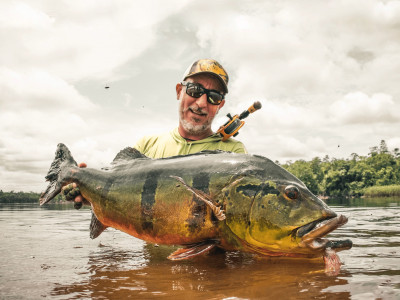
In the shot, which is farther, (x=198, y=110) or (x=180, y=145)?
(x=180, y=145)

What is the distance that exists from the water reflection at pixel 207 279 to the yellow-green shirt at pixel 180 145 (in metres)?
2.06

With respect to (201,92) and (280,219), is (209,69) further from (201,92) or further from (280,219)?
(280,219)

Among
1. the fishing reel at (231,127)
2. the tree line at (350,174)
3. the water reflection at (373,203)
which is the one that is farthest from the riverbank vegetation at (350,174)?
the fishing reel at (231,127)

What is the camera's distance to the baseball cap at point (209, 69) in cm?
564

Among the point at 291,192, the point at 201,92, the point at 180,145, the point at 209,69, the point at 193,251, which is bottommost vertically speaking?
the point at 193,251

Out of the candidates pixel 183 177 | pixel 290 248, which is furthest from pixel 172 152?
pixel 290 248

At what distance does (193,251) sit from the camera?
338 cm

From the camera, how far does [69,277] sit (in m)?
3.29

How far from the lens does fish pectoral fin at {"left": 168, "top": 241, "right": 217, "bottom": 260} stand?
3328 mm

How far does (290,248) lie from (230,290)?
751mm

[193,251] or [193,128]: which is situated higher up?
[193,128]

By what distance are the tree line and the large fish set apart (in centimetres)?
7824

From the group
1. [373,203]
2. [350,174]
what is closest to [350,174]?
[350,174]

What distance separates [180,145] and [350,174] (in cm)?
8440
